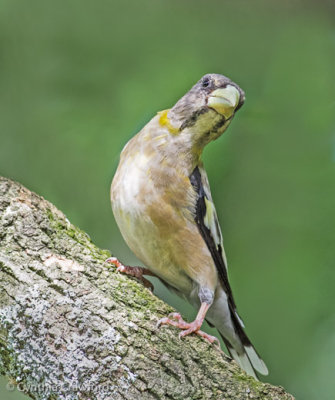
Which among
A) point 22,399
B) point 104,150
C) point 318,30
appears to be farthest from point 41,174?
point 318,30

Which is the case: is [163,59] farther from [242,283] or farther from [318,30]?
[242,283]

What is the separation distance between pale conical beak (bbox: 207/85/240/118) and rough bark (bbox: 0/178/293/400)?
1544mm

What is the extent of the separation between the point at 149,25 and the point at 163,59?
0.43 meters

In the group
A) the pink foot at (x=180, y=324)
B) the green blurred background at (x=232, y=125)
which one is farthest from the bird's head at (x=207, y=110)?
the pink foot at (x=180, y=324)

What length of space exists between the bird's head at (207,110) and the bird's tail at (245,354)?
4.77ft

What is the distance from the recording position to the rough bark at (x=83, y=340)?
2666mm

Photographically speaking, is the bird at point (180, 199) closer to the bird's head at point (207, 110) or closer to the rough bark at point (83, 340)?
the bird's head at point (207, 110)

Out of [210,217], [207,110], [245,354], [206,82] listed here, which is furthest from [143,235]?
[245,354]

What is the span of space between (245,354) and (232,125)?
6.43 feet

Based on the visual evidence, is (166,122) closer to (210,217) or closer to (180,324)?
(210,217)

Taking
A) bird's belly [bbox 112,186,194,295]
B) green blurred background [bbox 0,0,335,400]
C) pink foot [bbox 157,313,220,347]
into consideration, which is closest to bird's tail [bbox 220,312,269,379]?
green blurred background [bbox 0,0,335,400]

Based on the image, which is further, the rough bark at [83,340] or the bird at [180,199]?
the bird at [180,199]

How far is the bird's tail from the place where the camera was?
4195 millimetres

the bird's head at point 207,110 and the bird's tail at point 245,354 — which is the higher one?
the bird's head at point 207,110
